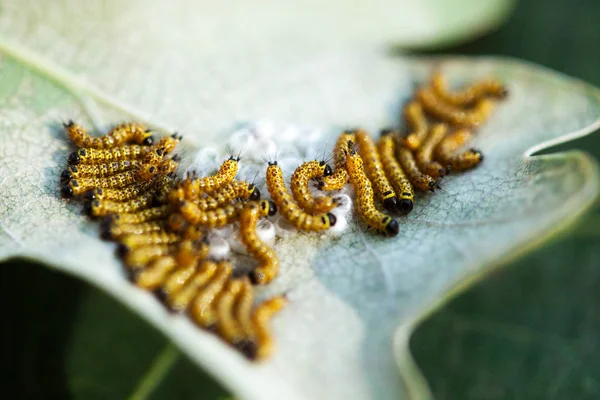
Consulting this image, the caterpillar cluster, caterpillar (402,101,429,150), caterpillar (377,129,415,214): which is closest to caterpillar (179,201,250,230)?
the caterpillar cluster

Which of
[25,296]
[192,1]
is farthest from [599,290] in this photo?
[25,296]

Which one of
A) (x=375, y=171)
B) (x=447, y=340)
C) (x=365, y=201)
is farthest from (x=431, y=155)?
(x=447, y=340)

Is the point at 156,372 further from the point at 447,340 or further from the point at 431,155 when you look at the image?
the point at 431,155

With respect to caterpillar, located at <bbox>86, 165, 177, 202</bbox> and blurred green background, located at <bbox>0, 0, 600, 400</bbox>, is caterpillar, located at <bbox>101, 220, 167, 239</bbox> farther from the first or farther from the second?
blurred green background, located at <bbox>0, 0, 600, 400</bbox>

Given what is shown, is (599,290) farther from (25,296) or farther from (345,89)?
(25,296)

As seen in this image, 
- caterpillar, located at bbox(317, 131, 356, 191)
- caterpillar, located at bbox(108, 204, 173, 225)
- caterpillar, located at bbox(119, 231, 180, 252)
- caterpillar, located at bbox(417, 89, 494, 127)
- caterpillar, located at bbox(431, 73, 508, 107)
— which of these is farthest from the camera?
caterpillar, located at bbox(431, 73, 508, 107)

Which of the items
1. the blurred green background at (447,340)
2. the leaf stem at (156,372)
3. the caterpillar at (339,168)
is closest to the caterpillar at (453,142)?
the caterpillar at (339,168)
